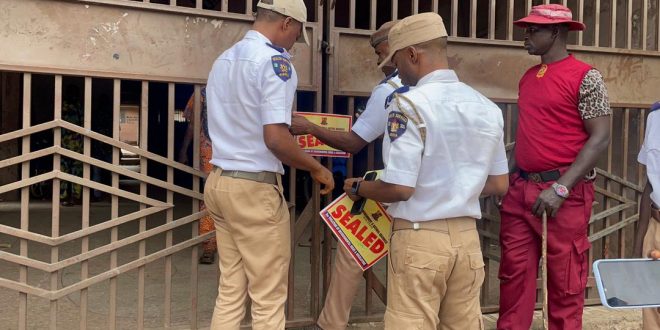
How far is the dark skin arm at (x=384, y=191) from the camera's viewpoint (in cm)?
196

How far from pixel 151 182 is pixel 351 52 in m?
1.27

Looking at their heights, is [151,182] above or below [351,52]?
below

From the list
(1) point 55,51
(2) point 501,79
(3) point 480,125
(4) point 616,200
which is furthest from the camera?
(4) point 616,200

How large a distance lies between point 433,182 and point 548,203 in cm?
83

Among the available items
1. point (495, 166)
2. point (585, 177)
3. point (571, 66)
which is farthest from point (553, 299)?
point (571, 66)

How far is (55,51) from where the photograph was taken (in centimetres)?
254

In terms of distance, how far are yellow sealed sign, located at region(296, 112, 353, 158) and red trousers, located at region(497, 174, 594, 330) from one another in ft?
2.94

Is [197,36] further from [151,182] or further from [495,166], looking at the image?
[495,166]

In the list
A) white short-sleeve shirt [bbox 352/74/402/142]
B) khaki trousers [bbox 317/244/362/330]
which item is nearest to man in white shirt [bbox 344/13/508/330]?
white short-sleeve shirt [bbox 352/74/402/142]

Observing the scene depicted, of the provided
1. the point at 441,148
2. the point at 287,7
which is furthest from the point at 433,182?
the point at 287,7

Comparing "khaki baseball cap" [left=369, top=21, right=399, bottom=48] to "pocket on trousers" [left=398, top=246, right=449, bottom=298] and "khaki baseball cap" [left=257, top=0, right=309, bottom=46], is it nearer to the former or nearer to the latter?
"khaki baseball cap" [left=257, top=0, right=309, bottom=46]

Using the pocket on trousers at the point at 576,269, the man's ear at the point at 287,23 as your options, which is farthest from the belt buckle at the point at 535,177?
the man's ear at the point at 287,23

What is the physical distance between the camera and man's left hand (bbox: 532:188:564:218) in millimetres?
2549

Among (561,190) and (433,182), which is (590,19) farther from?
(433,182)
